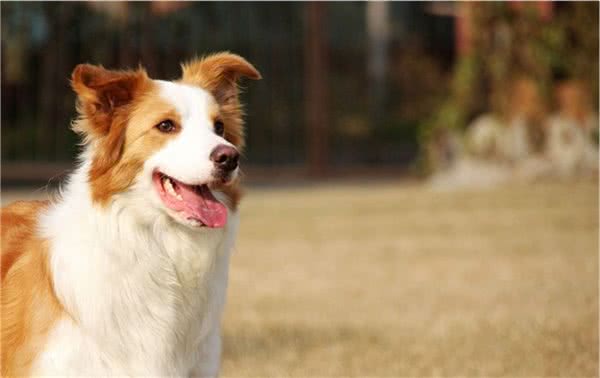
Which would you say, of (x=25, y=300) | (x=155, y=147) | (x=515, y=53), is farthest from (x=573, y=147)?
(x=25, y=300)

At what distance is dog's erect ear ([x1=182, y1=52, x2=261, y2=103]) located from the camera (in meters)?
4.62

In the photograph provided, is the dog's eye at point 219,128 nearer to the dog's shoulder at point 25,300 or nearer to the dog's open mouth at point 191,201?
the dog's open mouth at point 191,201

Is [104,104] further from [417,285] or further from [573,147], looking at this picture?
[573,147]

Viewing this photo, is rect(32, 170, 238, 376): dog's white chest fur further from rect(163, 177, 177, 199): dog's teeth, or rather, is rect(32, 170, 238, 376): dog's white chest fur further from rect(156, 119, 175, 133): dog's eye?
rect(156, 119, 175, 133): dog's eye

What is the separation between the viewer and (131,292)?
426 cm

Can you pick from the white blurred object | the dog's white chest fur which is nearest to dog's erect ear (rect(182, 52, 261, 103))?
the dog's white chest fur

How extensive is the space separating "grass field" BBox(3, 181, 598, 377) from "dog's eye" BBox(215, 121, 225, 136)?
2.23 m

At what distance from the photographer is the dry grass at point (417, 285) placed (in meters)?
6.64

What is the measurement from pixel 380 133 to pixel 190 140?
14.5 metres

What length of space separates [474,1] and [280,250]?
701 cm

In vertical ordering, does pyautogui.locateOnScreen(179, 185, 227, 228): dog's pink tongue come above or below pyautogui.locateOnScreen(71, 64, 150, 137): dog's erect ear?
below

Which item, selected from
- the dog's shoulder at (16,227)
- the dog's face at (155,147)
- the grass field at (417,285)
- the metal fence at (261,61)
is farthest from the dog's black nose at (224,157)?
the metal fence at (261,61)

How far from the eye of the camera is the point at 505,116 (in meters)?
16.3

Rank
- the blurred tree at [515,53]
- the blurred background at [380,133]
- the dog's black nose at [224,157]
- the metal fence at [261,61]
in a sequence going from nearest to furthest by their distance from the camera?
1. the dog's black nose at [224,157]
2. the blurred background at [380,133]
3. the blurred tree at [515,53]
4. the metal fence at [261,61]
